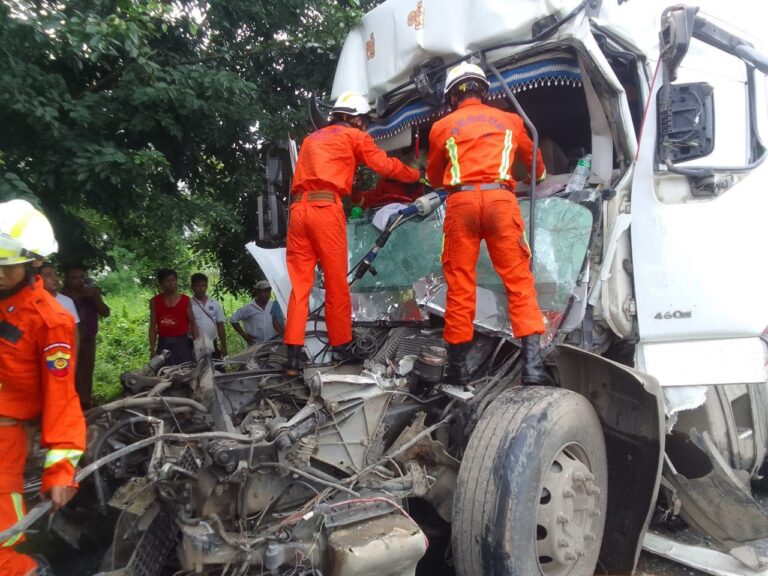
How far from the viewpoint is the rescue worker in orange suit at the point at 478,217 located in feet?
10.1

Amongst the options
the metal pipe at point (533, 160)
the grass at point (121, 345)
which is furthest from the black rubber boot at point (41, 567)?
the grass at point (121, 345)

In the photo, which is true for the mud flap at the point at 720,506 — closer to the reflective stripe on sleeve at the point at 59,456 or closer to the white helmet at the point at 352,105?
the white helmet at the point at 352,105

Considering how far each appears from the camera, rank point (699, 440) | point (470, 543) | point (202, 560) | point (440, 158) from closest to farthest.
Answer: point (202, 560) → point (470, 543) → point (699, 440) → point (440, 158)

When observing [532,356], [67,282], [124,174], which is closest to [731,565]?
[532,356]

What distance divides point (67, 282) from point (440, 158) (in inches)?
145

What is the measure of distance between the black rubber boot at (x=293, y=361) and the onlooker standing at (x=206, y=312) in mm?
2794

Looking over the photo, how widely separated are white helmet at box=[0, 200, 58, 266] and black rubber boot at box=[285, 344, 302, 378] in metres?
Answer: 1.46

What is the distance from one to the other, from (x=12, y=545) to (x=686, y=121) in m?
3.37

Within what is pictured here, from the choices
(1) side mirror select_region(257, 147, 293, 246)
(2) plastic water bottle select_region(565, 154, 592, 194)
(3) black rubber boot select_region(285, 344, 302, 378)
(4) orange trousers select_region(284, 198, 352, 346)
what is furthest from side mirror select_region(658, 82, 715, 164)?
(1) side mirror select_region(257, 147, 293, 246)

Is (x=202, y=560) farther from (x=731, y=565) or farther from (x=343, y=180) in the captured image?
(x=731, y=565)

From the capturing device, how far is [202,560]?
85.4 inches

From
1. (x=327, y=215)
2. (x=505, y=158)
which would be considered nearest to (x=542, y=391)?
(x=505, y=158)

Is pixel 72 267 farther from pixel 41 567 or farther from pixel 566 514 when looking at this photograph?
pixel 566 514

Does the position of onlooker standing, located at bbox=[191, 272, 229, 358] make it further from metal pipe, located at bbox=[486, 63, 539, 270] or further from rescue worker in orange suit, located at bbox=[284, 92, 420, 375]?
metal pipe, located at bbox=[486, 63, 539, 270]
